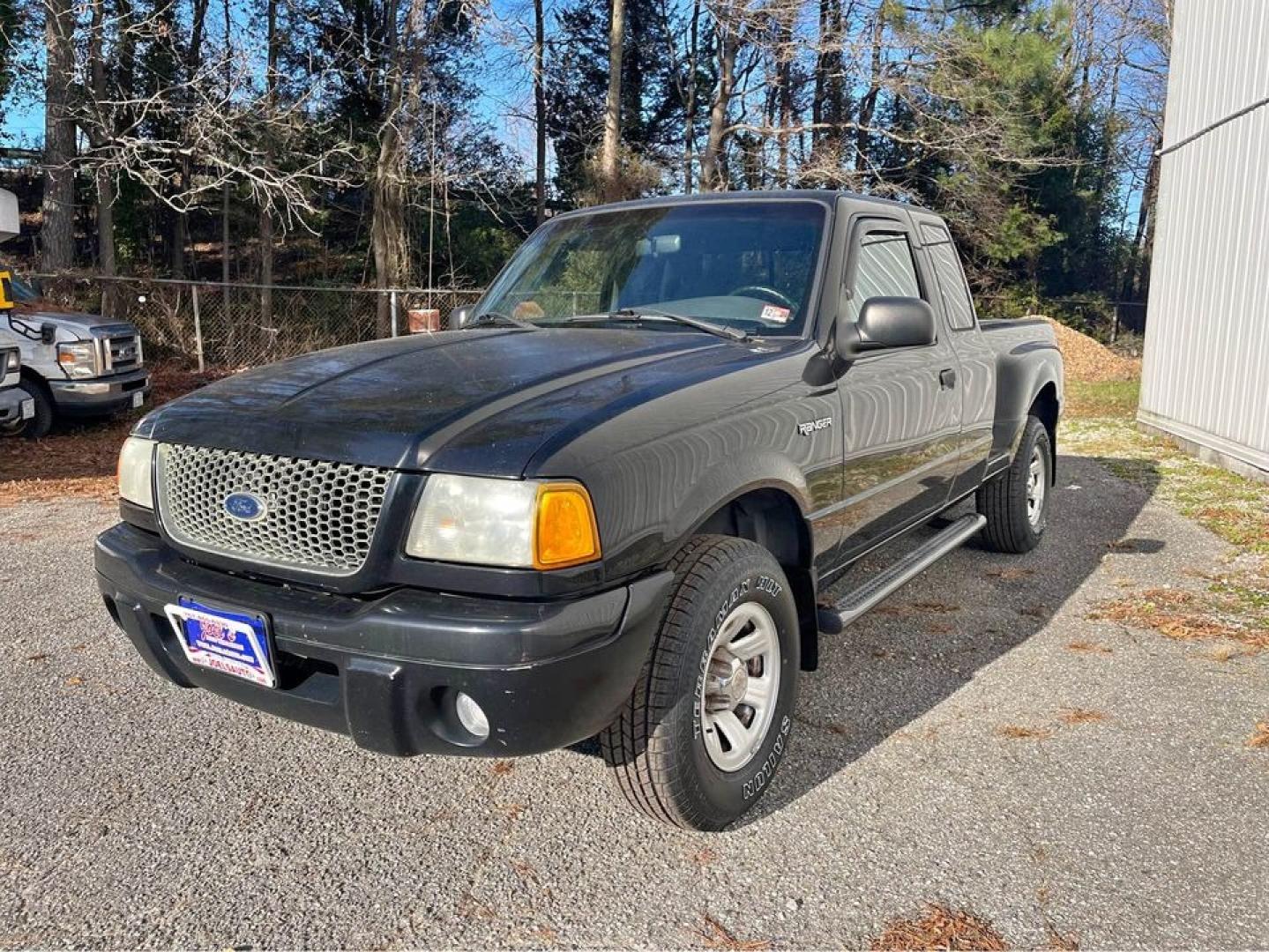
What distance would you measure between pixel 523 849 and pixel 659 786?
47 centimetres

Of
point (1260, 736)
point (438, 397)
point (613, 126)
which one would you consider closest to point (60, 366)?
point (438, 397)

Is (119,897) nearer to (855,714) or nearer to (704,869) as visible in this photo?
(704,869)

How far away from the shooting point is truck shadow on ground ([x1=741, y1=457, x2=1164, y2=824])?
3.38 meters

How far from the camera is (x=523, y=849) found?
107 inches

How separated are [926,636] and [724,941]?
2.43m

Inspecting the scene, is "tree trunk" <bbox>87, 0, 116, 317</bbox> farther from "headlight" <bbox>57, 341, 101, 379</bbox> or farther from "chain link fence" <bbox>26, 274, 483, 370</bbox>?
"headlight" <bbox>57, 341, 101, 379</bbox>

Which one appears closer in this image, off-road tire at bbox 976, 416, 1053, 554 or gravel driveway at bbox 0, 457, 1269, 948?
gravel driveway at bbox 0, 457, 1269, 948

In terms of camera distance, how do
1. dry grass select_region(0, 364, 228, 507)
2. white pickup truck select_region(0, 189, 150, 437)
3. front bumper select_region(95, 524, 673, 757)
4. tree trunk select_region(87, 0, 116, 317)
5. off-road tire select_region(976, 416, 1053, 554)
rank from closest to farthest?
front bumper select_region(95, 524, 673, 757), off-road tire select_region(976, 416, 1053, 554), dry grass select_region(0, 364, 228, 507), white pickup truck select_region(0, 189, 150, 437), tree trunk select_region(87, 0, 116, 317)

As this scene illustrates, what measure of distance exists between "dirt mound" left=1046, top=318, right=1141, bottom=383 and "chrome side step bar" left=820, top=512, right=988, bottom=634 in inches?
598

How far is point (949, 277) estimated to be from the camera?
500cm

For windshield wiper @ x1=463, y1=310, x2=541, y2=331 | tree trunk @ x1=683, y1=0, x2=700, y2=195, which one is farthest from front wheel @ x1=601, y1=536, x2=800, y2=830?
tree trunk @ x1=683, y1=0, x2=700, y2=195

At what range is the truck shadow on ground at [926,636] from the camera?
3.38 meters

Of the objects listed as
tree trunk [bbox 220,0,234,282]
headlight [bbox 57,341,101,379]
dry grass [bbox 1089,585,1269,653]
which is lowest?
dry grass [bbox 1089,585,1269,653]

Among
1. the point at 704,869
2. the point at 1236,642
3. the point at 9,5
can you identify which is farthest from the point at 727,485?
the point at 9,5
